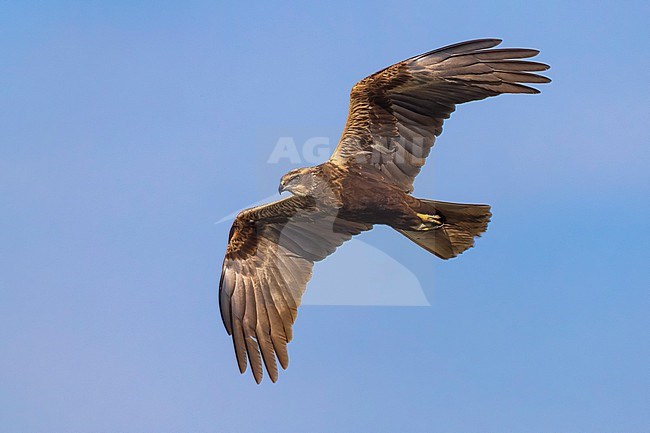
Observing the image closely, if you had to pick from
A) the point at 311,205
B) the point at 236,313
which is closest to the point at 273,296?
the point at 236,313

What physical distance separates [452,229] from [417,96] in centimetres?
167

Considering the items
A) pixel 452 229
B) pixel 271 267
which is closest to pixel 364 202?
pixel 452 229

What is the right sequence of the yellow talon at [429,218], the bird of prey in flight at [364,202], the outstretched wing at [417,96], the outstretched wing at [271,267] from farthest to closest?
the outstretched wing at [271,267]
the yellow talon at [429,218]
the bird of prey in flight at [364,202]
the outstretched wing at [417,96]

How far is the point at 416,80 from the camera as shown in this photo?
12.5m

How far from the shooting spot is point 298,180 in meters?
12.8

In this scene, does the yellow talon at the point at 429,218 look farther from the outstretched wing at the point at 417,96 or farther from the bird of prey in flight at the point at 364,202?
the outstretched wing at the point at 417,96

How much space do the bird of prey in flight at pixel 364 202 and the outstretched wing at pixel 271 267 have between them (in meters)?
0.01

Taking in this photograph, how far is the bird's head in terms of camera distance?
12.8 metres

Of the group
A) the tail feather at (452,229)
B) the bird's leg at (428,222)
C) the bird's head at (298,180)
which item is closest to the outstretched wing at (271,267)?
the bird's head at (298,180)

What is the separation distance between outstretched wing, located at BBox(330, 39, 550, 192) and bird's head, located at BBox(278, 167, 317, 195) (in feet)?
1.27

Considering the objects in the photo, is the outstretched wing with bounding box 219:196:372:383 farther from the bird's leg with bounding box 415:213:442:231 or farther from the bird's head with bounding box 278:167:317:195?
the bird's leg with bounding box 415:213:442:231

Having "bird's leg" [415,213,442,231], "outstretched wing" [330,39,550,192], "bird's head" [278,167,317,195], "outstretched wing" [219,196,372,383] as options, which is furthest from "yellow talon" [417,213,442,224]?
"bird's head" [278,167,317,195]

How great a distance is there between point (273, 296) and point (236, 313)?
1.78 ft

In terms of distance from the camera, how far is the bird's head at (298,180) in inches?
503
